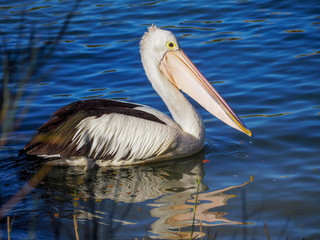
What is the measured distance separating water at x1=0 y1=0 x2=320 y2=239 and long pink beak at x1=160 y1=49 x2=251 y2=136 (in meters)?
0.41

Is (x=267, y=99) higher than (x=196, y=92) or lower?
lower

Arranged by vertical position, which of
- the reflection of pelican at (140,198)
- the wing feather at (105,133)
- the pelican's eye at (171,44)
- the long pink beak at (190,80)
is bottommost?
the reflection of pelican at (140,198)

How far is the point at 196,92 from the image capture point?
5.05 m

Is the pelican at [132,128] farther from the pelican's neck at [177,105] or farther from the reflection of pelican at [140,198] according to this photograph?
the reflection of pelican at [140,198]

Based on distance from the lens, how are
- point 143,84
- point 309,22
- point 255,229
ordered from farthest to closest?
1. point 309,22
2. point 143,84
3. point 255,229

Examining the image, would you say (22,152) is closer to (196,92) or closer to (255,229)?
(196,92)

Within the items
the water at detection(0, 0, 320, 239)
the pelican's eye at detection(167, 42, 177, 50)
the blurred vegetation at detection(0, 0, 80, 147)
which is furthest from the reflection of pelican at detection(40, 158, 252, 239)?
the blurred vegetation at detection(0, 0, 80, 147)

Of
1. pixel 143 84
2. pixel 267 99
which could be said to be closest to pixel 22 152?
pixel 143 84

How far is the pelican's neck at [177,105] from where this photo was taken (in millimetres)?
4914

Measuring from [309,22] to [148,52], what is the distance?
4.15 m

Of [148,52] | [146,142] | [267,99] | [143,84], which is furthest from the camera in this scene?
[143,84]

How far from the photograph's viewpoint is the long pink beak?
4.94 meters

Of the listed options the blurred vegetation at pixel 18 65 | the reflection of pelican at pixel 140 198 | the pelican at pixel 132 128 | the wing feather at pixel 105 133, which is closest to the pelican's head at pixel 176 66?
the pelican at pixel 132 128

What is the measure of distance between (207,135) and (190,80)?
645 mm
